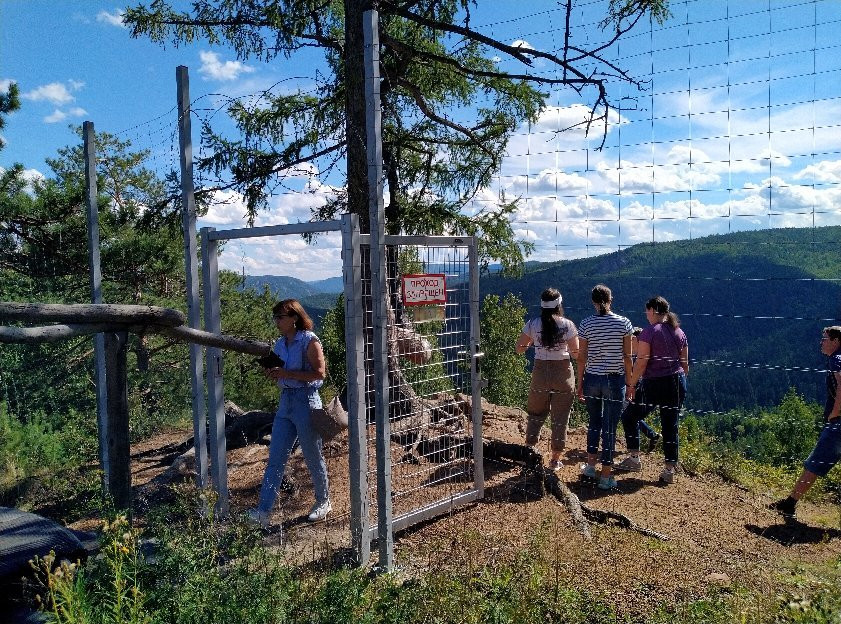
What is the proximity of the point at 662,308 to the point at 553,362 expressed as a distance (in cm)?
113

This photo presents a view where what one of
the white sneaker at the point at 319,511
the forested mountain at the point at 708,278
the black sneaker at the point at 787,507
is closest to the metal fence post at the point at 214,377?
the white sneaker at the point at 319,511

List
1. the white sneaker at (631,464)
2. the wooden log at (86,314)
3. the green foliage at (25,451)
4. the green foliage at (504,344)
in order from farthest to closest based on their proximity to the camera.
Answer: the green foliage at (504,344) → the green foliage at (25,451) → the white sneaker at (631,464) → the wooden log at (86,314)

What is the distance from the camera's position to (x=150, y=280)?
53.0 ft

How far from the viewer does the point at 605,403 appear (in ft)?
20.1

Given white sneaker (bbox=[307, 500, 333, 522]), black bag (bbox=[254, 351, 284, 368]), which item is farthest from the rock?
black bag (bbox=[254, 351, 284, 368])

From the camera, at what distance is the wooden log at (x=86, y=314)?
3125mm

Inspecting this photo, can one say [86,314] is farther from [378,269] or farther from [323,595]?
[323,595]

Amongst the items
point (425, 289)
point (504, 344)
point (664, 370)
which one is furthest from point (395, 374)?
point (504, 344)

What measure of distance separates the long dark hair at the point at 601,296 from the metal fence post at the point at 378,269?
2.53 m

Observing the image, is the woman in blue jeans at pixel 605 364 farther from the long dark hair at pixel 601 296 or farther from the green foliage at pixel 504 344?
the green foliage at pixel 504 344

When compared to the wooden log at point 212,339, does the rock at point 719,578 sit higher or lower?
lower

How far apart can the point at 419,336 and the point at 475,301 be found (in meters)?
0.73

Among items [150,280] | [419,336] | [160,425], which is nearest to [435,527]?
[419,336]

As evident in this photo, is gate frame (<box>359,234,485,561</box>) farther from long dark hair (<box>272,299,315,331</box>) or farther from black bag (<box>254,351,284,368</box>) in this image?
black bag (<box>254,351,284,368</box>)
